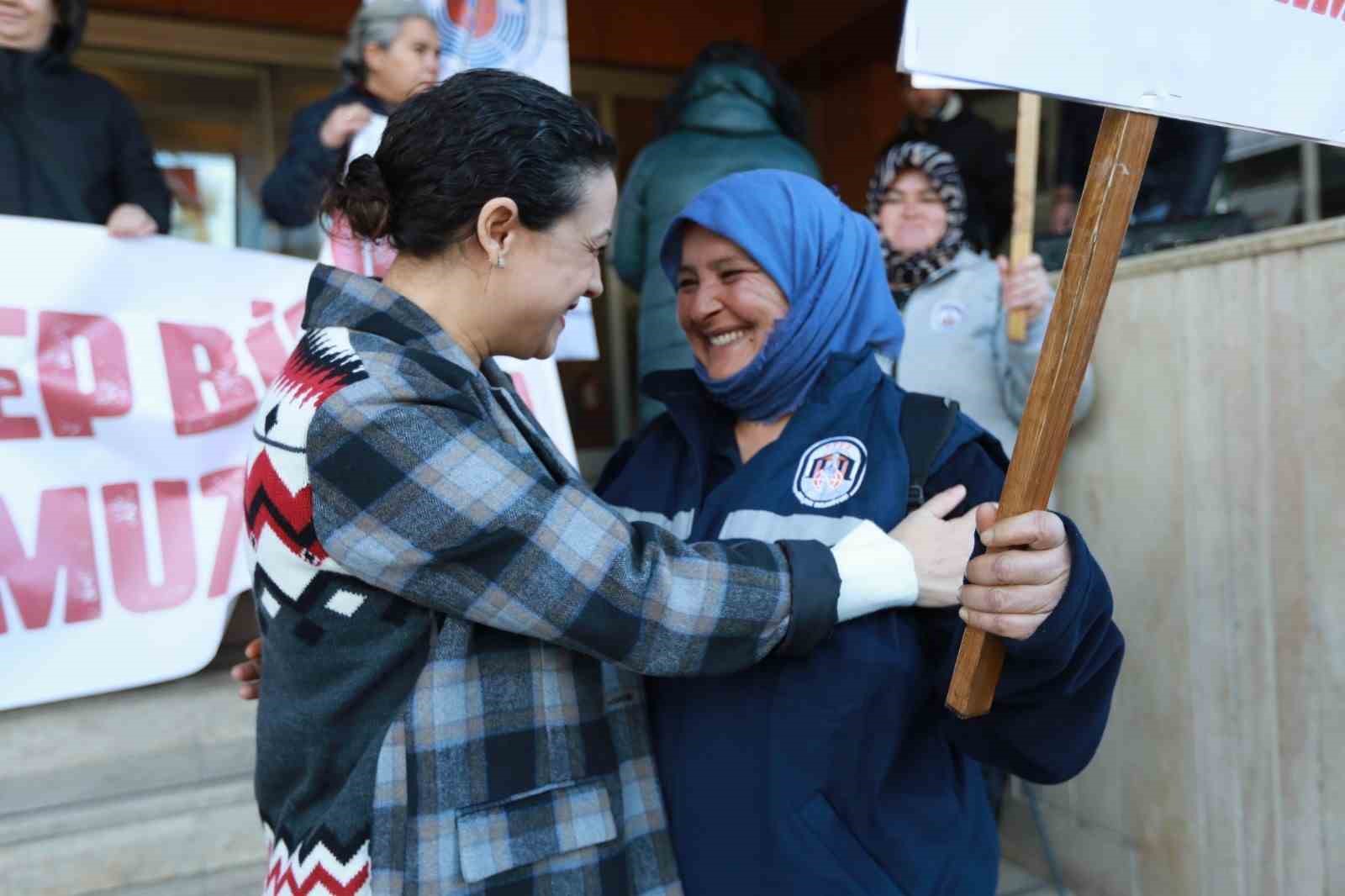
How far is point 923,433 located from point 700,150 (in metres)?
2.13

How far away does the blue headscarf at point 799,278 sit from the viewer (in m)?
1.52

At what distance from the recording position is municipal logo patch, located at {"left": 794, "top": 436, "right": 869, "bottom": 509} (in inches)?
54.6

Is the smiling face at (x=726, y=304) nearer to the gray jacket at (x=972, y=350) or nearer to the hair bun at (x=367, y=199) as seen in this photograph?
the hair bun at (x=367, y=199)

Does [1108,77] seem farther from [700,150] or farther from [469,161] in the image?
[700,150]

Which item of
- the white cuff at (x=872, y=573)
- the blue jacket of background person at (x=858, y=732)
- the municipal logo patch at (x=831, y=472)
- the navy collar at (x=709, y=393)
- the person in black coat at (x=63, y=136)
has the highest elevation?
the person in black coat at (x=63, y=136)

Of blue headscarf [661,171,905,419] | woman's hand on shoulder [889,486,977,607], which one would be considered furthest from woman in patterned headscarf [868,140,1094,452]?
woman's hand on shoulder [889,486,977,607]

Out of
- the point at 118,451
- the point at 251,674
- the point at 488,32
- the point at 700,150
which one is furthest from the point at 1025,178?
the point at 118,451

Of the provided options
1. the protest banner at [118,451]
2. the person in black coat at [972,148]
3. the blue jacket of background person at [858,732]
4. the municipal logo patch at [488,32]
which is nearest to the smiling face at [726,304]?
the blue jacket of background person at [858,732]

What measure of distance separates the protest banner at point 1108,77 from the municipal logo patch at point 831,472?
1.18ft

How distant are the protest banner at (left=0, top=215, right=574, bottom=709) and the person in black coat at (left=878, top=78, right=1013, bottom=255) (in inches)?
87.6

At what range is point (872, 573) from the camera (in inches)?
47.5

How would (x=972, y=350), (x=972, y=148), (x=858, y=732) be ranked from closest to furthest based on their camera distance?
1. (x=858, y=732)
2. (x=972, y=350)
3. (x=972, y=148)

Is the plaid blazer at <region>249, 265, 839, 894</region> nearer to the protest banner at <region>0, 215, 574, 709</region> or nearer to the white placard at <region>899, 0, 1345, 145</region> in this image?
the white placard at <region>899, 0, 1345, 145</region>

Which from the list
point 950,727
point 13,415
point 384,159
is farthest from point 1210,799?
point 13,415
